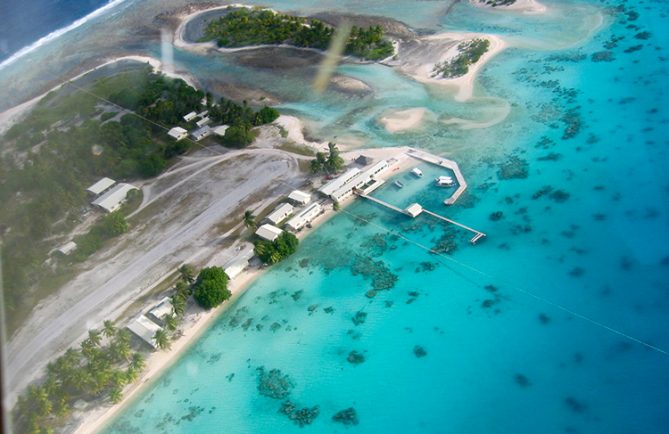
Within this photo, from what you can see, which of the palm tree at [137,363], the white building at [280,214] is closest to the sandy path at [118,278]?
the white building at [280,214]

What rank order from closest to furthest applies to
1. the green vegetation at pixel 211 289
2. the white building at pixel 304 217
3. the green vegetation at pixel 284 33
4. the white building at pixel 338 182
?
the green vegetation at pixel 211 289 < the white building at pixel 304 217 < the white building at pixel 338 182 < the green vegetation at pixel 284 33

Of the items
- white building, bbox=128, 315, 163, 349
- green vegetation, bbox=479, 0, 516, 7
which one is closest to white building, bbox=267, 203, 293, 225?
white building, bbox=128, 315, 163, 349

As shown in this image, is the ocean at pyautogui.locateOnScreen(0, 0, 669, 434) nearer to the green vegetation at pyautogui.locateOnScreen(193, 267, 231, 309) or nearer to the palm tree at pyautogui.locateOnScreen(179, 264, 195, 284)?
the green vegetation at pyautogui.locateOnScreen(193, 267, 231, 309)

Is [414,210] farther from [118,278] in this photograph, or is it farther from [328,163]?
[118,278]

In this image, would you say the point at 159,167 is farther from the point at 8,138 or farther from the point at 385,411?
the point at 385,411

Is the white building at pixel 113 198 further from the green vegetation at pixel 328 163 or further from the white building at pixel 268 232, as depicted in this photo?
the green vegetation at pixel 328 163
